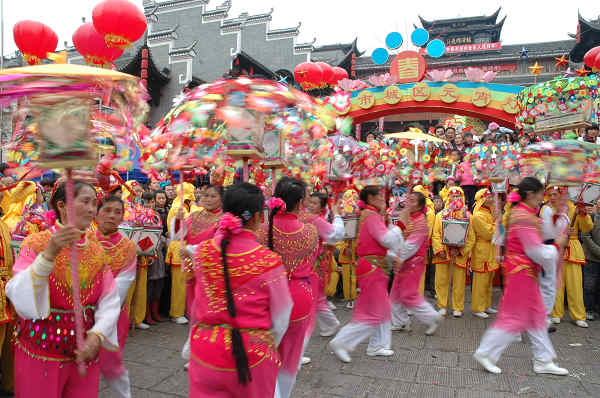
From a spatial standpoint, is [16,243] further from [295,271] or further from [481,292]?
[481,292]

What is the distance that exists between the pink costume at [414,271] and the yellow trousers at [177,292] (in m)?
2.66

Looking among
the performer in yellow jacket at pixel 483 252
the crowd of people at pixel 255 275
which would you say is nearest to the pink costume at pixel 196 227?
the crowd of people at pixel 255 275

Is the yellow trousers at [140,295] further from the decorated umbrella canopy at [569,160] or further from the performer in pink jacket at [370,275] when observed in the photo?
the decorated umbrella canopy at [569,160]

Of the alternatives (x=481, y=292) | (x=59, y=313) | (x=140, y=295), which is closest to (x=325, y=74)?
(x=481, y=292)

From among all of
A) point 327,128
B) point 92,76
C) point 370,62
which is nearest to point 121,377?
point 92,76

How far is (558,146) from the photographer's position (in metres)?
3.73

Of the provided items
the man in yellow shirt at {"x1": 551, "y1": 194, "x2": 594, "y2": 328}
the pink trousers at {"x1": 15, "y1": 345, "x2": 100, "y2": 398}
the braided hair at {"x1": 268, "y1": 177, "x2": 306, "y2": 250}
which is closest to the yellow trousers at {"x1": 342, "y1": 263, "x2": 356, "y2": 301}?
the man in yellow shirt at {"x1": 551, "y1": 194, "x2": 594, "y2": 328}

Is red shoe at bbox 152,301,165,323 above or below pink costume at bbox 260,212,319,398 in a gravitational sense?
below

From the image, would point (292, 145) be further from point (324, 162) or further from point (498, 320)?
point (498, 320)

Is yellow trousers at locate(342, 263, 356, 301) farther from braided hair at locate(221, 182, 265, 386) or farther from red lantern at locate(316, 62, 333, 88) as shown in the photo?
red lantern at locate(316, 62, 333, 88)

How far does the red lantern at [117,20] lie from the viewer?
650 centimetres

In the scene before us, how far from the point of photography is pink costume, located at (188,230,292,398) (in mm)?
1978

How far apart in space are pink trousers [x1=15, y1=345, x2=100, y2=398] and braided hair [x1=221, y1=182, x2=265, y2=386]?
0.84 m

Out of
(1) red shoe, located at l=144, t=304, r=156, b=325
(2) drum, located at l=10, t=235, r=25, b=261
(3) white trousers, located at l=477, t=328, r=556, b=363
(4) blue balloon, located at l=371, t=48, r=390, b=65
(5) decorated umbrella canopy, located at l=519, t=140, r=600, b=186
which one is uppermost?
(4) blue balloon, located at l=371, t=48, r=390, b=65
